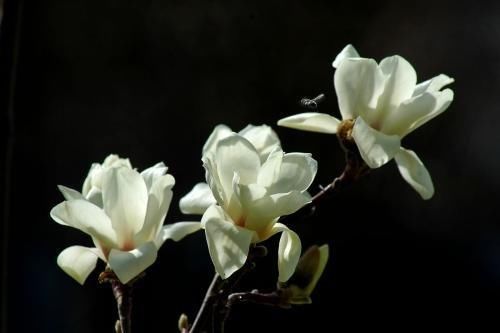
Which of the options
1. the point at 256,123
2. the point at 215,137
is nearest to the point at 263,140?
the point at 215,137

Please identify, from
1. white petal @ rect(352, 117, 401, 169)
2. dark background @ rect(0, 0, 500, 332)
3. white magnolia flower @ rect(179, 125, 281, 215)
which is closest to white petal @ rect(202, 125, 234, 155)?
white magnolia flower @ rect(179, 125, 281, 215)

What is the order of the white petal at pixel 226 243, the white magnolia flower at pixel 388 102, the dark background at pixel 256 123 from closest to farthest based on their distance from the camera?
1. the white petal at pixel 226 243
2. the white magnolia flower at pixel 388 102
3. the dark background at pixel 256 123

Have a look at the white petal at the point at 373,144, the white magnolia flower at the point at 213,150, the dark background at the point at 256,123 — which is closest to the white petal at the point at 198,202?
the white magnolia flower at the point at 213,150

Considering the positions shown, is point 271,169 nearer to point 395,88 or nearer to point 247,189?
point 247,189

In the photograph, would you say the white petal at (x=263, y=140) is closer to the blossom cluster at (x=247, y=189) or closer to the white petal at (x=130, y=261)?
the blossom cluster at (x=247, y=189)

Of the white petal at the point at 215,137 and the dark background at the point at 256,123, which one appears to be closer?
the white petal at the point at 215,137

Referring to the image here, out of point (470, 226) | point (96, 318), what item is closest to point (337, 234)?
point (470, 226)

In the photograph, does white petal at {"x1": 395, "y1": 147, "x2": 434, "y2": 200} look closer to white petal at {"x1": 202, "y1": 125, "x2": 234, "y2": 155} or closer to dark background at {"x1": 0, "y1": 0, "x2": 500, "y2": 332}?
white petal at {"x1": 202, "y1": 125, "x2": 234, "y2": 155}
